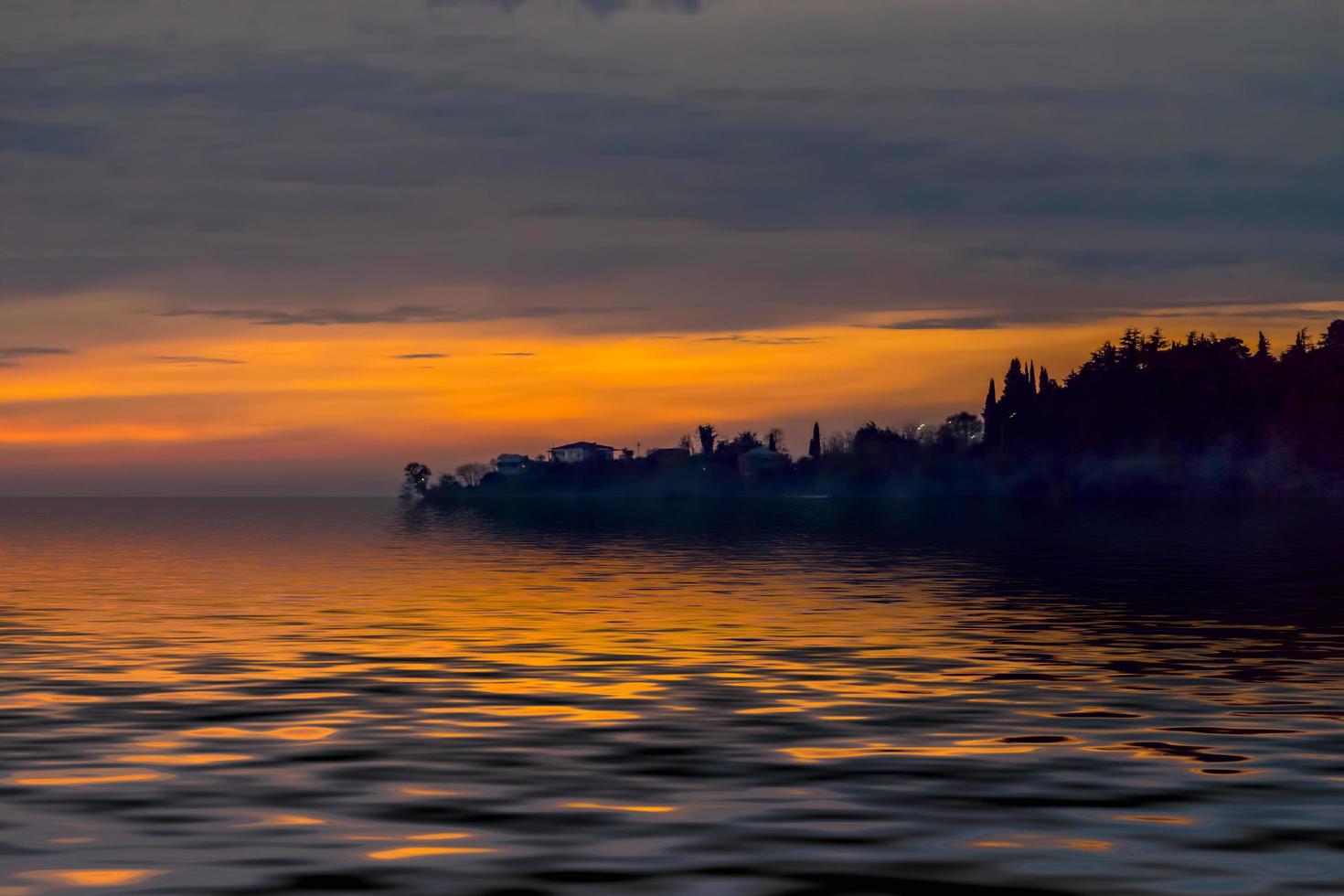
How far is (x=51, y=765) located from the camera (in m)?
25.7

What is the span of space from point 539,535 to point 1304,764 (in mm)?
142620

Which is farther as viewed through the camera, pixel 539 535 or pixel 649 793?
pixel 539 535

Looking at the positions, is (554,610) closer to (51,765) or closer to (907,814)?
(51,765)

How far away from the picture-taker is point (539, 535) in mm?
166250

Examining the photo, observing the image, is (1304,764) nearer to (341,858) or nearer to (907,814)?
(907,814)

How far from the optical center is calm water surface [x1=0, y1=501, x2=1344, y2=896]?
18812 millimetres

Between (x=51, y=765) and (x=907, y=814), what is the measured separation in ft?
42.4

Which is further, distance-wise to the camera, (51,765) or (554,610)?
(554,610)

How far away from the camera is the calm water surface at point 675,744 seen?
741 inches

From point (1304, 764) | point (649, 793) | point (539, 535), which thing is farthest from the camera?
→ point (539, 535)

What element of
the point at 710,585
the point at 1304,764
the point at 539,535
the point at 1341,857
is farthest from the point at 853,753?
the point at 539,535

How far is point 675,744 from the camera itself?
27.7 m

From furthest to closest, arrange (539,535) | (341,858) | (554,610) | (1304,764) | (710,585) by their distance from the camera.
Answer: (539,535) < (710,585) < (554,610) < (1304,764) < (341,858)

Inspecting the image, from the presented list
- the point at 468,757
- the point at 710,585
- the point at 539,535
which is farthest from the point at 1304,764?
the point at 539,535
